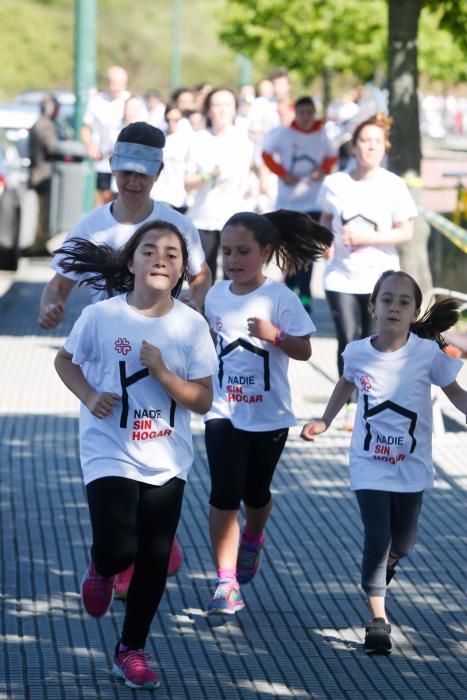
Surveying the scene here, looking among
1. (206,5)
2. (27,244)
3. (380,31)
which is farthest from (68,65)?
(27,244)

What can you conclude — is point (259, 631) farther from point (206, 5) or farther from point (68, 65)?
point (68, 65)

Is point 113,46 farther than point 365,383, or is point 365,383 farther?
point 113,46

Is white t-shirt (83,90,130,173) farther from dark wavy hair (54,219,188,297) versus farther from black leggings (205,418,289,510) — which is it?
dark wavy hair (54,219,188,297)

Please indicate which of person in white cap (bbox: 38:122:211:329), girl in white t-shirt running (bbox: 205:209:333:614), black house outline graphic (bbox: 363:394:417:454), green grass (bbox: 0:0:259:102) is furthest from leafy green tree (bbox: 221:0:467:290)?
green grass (bbox: 0:0:259:102)

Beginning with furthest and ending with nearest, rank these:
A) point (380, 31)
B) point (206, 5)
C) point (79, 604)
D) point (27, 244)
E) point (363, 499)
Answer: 1. point (206, 5)
2. point (380, 31)
3. point (27, 244)
4. point (79, 604)
5. point (363, 499)

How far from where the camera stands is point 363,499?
5.97 metres

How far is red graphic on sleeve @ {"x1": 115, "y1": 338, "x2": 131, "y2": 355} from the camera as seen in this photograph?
5387 millimetres

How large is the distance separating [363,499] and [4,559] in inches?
72.9

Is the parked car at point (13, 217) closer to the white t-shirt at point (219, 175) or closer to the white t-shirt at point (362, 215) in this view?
the white t-shirt at point (219, 175)

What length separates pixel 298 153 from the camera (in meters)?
14.2

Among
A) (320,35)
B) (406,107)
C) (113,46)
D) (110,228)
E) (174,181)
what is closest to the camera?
(110,228)

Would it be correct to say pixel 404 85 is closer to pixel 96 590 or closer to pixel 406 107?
pixel 406 107

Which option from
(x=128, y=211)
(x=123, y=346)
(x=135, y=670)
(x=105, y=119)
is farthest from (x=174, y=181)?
(x=135, y=670)

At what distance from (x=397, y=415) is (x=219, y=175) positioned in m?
7.49
